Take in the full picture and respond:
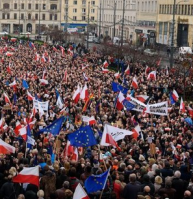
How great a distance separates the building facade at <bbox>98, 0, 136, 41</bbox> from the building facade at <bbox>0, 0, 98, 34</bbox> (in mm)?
10459

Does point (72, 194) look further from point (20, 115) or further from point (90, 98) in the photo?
point (90, 98)

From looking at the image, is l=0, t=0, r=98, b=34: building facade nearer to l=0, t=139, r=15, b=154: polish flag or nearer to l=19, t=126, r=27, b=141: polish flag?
l=19, t=126, r=27, b=141: polish flag

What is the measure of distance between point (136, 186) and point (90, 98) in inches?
648

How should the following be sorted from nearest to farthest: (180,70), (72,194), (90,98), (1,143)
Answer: (72,194) < (1,143) < (90,98) < (180,70)

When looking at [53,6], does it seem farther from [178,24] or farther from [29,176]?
[29,176]

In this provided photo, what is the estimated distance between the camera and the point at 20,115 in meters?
28.3

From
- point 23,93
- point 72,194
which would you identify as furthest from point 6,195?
point 23,93

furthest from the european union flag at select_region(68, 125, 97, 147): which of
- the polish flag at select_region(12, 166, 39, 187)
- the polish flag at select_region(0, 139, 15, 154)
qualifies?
the polish flag at select_region(12, 166, 39, 187)

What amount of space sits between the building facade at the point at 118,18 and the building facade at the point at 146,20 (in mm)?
1663

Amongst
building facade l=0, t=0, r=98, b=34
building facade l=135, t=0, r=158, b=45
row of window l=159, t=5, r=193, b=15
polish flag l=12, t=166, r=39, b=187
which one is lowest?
building facade l=0, t=0, r=98, b=34

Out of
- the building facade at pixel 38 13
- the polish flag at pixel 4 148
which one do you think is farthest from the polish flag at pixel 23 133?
the building facade at pixel 38 13

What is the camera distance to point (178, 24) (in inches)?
3081

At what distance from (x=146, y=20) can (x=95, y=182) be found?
255 ft

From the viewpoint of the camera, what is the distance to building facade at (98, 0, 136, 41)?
98000 millimetres
